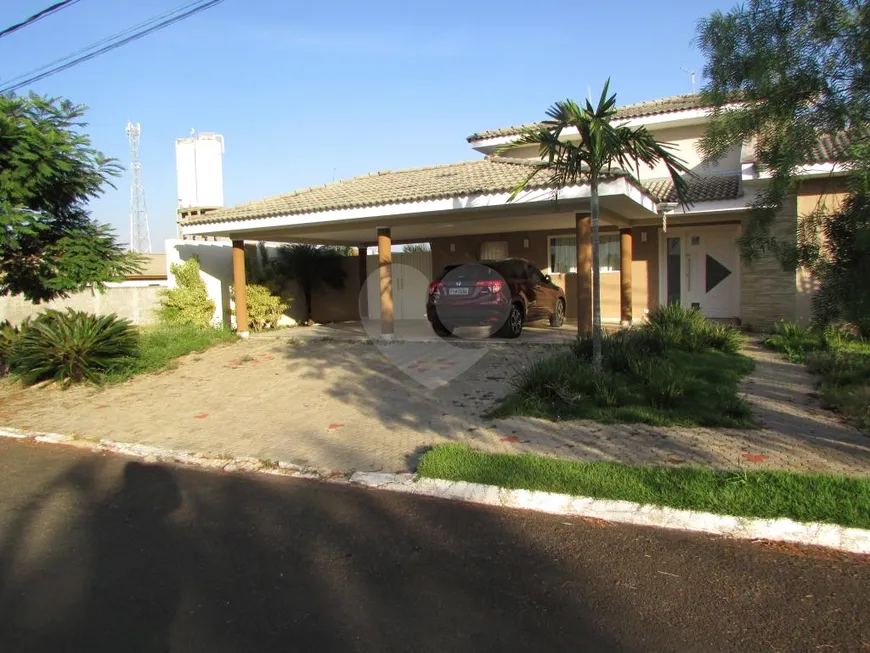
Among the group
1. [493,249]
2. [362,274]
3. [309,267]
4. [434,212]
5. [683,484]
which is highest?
[434,212]

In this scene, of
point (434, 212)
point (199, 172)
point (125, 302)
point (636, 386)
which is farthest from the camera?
point (199, 172)

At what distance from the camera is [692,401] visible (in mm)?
7629

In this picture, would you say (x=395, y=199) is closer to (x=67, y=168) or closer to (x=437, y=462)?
(x=67, y=168)

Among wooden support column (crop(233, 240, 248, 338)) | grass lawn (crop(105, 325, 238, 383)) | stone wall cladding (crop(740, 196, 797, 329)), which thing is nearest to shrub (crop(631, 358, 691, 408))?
stone wall cladding (crop(740, 196, 797, 329))

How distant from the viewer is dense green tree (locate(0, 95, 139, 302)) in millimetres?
10711

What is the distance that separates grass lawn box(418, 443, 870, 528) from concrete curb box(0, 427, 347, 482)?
1.18m

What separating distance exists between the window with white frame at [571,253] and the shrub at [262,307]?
7398 millimetres

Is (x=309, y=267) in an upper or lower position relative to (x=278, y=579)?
upper

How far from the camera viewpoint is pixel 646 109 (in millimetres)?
17781

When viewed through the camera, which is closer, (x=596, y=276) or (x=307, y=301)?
(x=596, y=276)

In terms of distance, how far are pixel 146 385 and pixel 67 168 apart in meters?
3.96

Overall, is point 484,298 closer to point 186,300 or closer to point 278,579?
point 186,300

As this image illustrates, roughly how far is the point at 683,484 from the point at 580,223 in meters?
7.32

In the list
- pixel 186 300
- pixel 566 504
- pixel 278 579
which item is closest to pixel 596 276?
pixel 566 504
